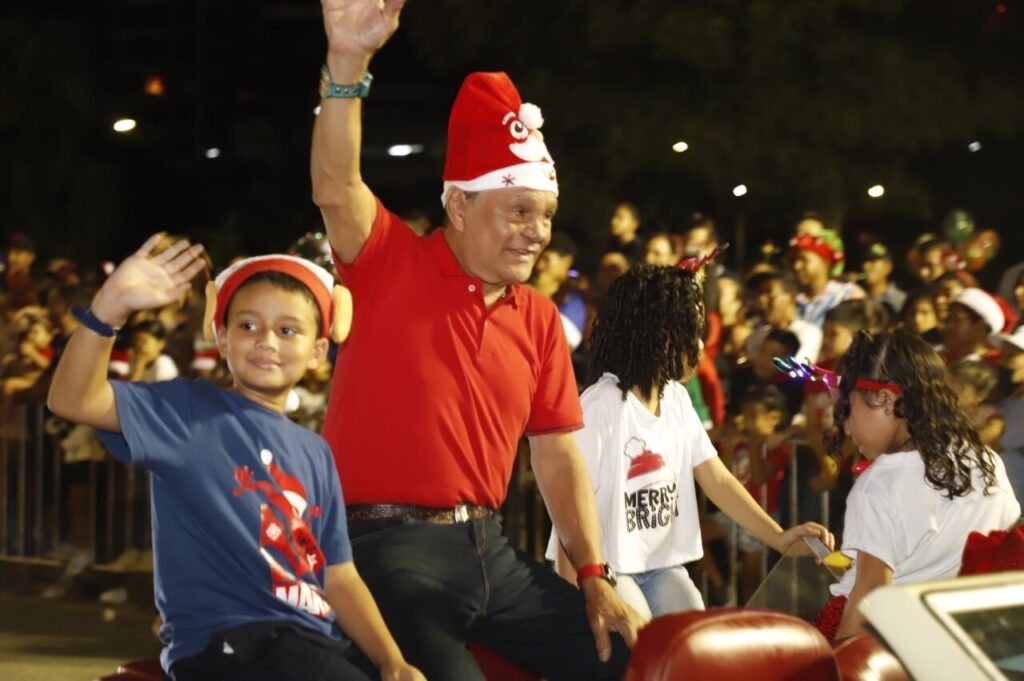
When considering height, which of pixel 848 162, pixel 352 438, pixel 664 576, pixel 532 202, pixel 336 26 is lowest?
pixel 664 576

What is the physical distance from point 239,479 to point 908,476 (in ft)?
6.56

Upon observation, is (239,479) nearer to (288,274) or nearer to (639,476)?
(288,274)

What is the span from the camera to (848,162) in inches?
891

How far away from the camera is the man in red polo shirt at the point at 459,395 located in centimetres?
413

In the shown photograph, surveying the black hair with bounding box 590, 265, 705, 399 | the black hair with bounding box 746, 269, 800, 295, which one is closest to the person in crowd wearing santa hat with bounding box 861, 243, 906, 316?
the black hair with bounding box 746, 269, 800, 295

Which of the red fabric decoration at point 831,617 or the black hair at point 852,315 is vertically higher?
the black hair at point 852,315

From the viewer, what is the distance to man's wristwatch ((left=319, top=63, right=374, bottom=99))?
4.16m

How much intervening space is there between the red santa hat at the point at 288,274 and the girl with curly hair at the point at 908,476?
157 centimetres

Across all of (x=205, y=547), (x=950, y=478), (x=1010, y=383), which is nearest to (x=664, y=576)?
(x=950, y=478)

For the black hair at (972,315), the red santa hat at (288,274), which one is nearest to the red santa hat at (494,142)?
the red santa hat at (288,274)

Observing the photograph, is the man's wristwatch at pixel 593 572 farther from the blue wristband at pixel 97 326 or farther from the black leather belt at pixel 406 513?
the blue wristband at pixel 97 326

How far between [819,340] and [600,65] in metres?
13.4

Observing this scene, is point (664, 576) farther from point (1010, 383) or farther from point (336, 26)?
point (1010, 383)

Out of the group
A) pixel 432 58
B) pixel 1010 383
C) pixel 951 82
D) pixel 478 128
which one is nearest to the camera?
pixel 478 128
